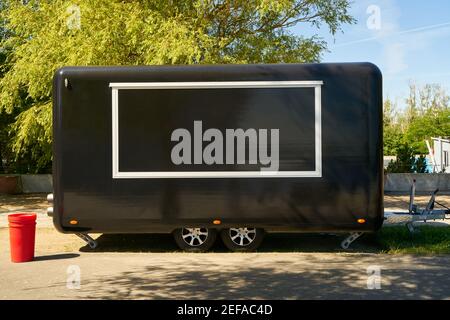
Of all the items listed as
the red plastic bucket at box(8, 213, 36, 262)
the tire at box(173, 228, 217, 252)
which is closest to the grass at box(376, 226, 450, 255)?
the tire at box(173, 228, 217, 252)

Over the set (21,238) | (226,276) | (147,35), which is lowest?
(226,276)

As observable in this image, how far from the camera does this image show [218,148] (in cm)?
835

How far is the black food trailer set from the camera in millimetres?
8297

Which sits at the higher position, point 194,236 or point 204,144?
point 204,144

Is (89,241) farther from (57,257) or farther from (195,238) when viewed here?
(195,238)

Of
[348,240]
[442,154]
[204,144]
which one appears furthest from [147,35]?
[442,154]

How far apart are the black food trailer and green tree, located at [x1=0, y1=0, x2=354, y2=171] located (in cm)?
395

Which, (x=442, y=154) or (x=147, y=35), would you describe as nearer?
(x=147, y=35)

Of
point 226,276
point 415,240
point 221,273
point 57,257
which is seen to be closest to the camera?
point 226,276

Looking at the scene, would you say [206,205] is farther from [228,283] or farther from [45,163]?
[45,163]

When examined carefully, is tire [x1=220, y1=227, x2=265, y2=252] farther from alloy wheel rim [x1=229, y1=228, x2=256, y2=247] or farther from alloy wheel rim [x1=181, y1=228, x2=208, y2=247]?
alloy wheel rim [x1=181, y1=228, x2=208, y2=247]

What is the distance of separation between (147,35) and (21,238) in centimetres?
714

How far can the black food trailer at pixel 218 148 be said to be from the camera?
830cm

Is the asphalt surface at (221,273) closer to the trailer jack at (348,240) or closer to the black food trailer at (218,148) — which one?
the trailer jack at (348,240)
